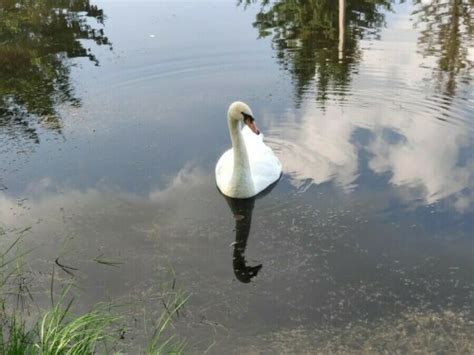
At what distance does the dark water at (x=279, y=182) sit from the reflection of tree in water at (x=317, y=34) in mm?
70

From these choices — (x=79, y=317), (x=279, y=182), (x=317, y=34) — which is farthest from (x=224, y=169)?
(x=317, y=34)

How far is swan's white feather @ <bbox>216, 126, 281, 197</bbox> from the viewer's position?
807 centimetres

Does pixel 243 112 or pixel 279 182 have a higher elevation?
pixel 243 112

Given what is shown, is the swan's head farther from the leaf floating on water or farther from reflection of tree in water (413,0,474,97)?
reflection of tree in water (413,0,474,97)

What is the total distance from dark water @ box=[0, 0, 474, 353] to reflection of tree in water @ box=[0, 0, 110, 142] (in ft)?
0.24

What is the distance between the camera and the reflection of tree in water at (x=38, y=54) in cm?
1106

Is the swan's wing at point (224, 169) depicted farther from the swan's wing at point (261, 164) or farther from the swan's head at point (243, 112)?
the swan's head at point (243, 112)

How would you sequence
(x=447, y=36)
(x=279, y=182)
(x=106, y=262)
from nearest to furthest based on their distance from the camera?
1. (x=106, y=262)
2. (x=279, y=182)
3. (x=447, y=36)

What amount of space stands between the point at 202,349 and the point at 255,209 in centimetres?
270

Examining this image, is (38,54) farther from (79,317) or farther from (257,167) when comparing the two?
(79,317)

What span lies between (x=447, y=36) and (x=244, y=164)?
8.54 metres

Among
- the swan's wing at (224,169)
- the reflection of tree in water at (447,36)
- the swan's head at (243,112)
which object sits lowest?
the swan's wing at (224,169)

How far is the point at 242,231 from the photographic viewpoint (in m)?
7.29

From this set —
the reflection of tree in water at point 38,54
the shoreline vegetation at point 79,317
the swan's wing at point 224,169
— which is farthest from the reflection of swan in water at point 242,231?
the reflection of tree in water at point 38,54
